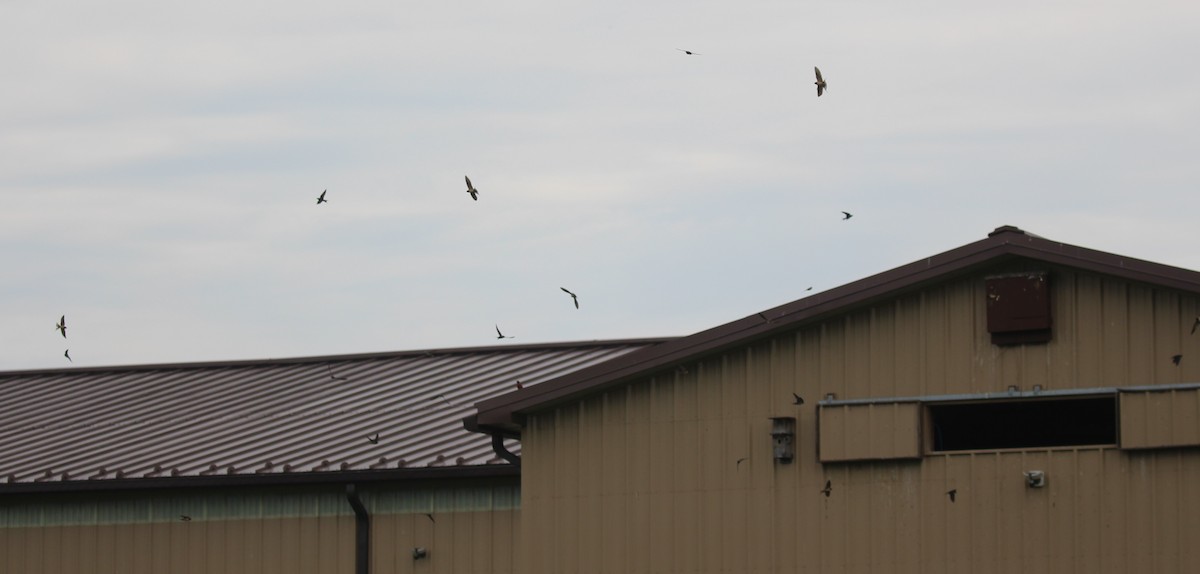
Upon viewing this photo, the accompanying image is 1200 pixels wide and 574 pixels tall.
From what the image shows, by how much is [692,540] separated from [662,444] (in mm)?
1072

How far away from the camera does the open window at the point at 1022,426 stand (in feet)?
67.5

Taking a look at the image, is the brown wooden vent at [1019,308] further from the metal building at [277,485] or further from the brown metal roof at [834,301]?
the metal building at [277,485]

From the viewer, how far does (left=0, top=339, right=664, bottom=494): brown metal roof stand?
23.6 m

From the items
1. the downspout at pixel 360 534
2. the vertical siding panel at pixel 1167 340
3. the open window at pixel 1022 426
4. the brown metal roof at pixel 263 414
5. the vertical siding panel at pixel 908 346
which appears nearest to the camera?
the vertical siding panel at pixel 1167 340

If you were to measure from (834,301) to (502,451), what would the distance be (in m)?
4.45

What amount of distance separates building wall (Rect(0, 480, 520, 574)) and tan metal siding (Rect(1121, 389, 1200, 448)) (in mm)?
7799

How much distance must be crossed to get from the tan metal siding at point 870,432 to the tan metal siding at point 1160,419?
6.72ft

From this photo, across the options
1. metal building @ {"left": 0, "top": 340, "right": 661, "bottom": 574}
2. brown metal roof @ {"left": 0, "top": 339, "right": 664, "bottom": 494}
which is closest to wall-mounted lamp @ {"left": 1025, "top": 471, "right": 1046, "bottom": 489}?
metal building @ {"left": 0, "top": 340, "right": 661, "bottom": 574}

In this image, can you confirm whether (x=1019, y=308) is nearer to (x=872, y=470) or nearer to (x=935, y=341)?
(x=935, y=341)

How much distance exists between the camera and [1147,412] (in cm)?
1773

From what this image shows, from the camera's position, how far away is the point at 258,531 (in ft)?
76.2

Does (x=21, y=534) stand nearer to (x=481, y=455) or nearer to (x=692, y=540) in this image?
(x=481, y=455)

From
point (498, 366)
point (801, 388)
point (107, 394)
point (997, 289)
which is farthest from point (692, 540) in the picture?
point (107, 394)

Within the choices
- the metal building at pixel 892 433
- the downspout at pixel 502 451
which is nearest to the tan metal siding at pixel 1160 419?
the metal building at pixel 892 433
